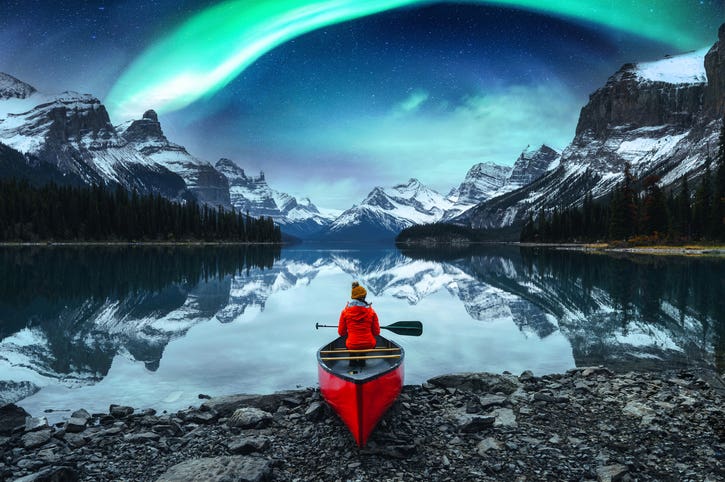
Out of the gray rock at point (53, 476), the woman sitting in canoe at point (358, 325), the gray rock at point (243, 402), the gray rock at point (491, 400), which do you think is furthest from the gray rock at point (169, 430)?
the gray rock at point (491, 400)

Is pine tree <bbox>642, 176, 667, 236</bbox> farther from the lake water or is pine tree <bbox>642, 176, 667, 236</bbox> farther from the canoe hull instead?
the canoe hull

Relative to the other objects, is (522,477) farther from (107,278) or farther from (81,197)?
(81,197)

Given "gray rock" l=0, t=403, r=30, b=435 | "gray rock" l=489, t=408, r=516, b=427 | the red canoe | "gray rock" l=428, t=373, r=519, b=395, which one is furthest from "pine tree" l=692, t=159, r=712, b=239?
"gray rock" l=0, t=403, r=30, b=435

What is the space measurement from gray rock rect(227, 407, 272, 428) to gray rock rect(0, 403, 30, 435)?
5.42 metres

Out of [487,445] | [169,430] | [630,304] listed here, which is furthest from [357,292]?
[630,304]

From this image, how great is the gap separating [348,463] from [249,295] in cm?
3320

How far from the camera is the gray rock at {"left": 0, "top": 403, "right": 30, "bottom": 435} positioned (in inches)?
442

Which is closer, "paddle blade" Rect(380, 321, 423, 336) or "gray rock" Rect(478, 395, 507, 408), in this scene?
"gray rock" Rect(478, 395, 507, 408)

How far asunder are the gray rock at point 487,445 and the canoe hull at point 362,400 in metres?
2.41

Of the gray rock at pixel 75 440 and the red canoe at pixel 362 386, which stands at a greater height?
the red canoe at pixel 362 386

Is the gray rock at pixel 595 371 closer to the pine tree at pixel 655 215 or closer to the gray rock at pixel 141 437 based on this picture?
the gray rock at pixel 141 437

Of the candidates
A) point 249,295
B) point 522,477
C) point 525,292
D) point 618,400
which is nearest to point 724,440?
point 618,400

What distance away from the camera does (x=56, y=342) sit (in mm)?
21281

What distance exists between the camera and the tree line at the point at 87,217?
125m
